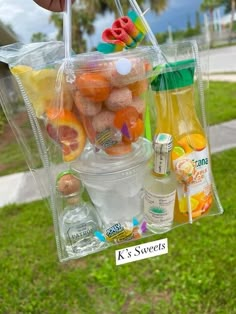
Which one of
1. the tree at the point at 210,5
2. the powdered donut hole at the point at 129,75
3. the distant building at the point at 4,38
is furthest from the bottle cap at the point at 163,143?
the tree at the point at 210,5

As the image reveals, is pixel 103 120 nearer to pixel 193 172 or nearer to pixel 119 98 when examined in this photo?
pixel 119 98

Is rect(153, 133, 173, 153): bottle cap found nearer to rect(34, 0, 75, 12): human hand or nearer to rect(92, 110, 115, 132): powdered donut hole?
rect(92, 110, 115, 132): powdered donut hole

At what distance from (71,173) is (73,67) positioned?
21cm

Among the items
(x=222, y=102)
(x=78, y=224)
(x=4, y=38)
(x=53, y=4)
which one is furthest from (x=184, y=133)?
(x=222, y=102)

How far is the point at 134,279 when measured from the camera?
1.73m

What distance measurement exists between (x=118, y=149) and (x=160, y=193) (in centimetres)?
11

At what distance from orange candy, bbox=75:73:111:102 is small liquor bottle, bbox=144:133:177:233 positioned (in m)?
0.13

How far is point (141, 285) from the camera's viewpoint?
1692 mm

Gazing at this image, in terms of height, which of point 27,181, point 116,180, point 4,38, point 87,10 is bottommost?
point 27,181

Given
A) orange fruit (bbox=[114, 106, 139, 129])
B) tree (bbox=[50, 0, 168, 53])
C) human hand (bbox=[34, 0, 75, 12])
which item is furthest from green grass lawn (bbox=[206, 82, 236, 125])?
orange fruit (bbox=[114, 106, 139, 129])

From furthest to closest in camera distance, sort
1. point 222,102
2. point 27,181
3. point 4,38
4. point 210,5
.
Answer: point 210,5 → point 222,102 → point 27,181 → point 4,38

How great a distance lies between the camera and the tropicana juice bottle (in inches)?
26.4

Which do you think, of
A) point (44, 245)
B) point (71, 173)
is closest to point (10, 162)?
point (44, 245)

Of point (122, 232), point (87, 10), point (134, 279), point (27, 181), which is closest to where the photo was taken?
point (122, 232)
